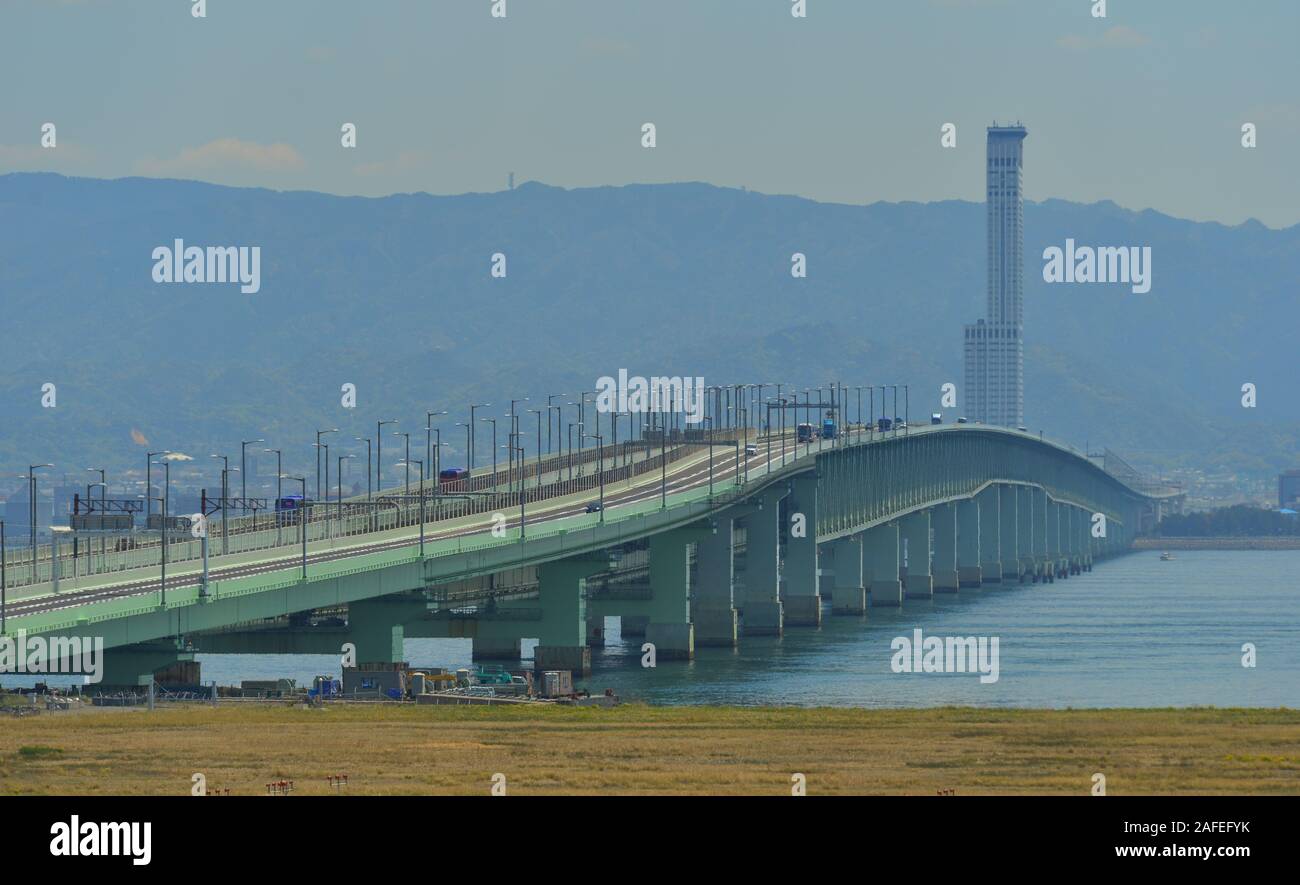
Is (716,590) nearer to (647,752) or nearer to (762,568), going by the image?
(762,568)

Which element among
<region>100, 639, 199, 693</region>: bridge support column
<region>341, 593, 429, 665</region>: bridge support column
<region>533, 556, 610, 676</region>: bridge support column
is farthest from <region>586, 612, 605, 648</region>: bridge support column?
<region>100, 639, 199, 693</region>: bridge support column

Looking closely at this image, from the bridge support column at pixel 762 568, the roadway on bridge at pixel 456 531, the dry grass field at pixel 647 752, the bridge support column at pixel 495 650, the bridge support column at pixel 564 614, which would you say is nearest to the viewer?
the dry grass field at pixel 647 752

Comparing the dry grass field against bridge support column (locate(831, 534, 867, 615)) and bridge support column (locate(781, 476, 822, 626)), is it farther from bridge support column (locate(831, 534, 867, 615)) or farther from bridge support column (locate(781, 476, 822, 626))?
bridge support column (locate(831, 534, 867, 615))

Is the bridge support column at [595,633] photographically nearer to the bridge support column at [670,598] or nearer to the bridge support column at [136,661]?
the bridge support column at [670,598]

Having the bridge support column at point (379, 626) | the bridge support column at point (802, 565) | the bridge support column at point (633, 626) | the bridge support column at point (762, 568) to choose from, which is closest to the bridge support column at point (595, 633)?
the bridge support column at point (633, 626)
